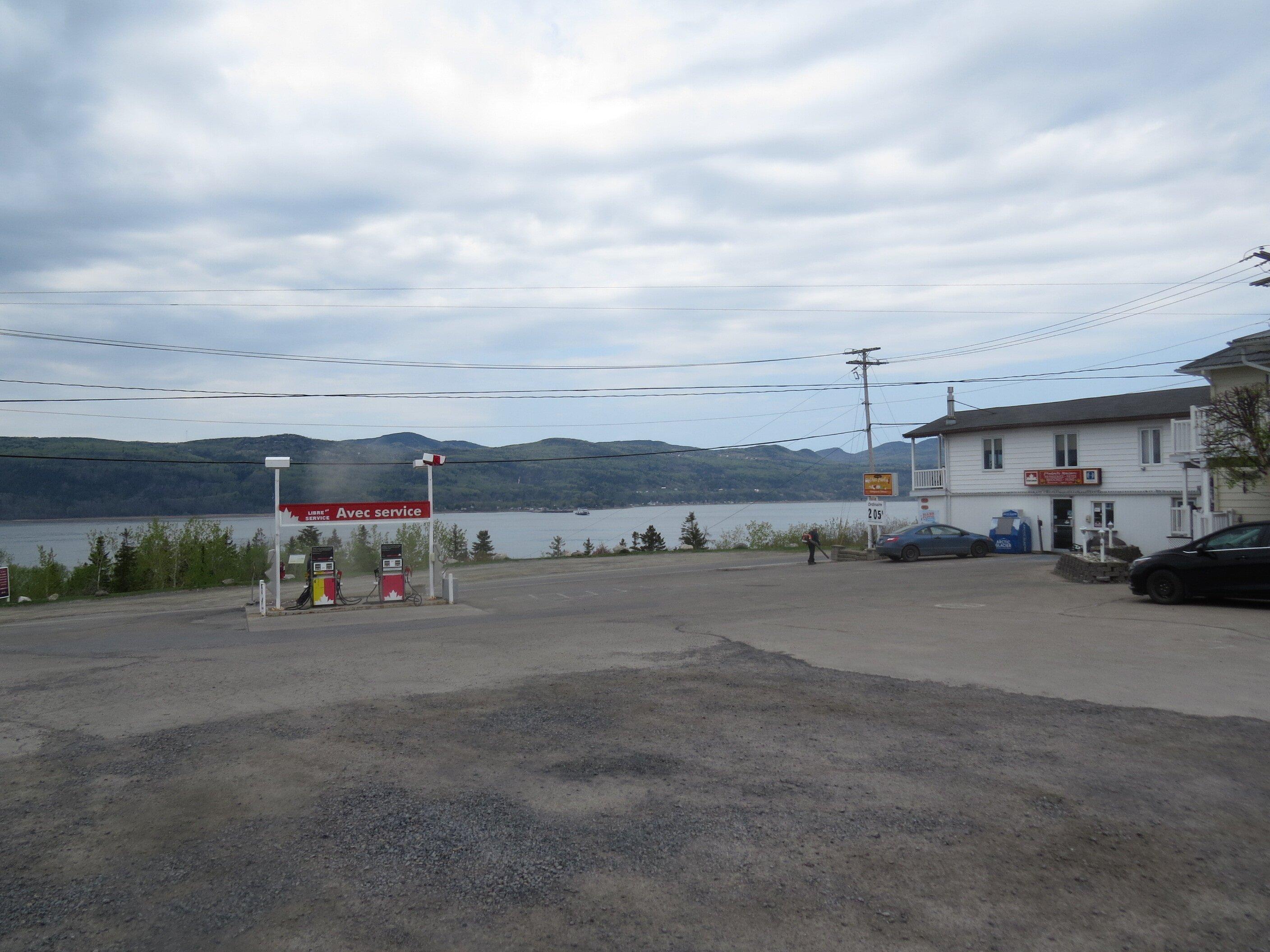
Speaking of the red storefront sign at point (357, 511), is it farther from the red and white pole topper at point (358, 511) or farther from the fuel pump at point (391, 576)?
the fuel pump at point (391, 576)

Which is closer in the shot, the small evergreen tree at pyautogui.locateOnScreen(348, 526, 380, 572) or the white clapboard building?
the white clapboard building

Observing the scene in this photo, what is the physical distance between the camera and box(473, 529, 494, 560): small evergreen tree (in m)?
54.1

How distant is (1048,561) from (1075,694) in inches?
985

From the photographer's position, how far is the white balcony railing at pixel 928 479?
42438 millimetres

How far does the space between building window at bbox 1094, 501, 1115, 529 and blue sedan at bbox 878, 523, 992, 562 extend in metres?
5.00

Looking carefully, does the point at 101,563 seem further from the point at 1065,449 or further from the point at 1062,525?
the point at 1065,449

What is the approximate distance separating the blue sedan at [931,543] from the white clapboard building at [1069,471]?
3841 mm

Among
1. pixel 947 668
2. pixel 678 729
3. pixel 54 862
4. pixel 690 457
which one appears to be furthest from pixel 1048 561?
pixel 690 457

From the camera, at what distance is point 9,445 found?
230ft

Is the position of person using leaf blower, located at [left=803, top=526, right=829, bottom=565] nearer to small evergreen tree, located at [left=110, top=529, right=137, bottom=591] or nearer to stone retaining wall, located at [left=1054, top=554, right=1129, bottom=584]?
stone retaining wall, located at [left=1054, top=554, right=1129, bottom=584]

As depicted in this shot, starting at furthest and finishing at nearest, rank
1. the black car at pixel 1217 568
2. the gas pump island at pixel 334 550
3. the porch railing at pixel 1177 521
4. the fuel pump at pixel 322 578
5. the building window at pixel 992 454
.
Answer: the building window at pixel 992 454, the porch railing at pixel 1177 521, the fuel pump at pixel 322 578, the gas pump island at pixel 334 550, the black car at pixel 1217 568

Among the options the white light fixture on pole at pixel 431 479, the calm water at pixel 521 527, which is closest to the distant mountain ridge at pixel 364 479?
the calm water at pixel 521 527

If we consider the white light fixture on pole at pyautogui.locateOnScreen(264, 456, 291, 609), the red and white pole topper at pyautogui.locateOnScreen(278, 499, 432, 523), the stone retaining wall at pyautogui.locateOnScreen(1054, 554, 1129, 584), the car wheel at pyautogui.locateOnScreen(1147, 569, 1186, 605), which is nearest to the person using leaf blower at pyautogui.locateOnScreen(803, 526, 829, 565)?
the stone retaining wall at pyautogui.locateOnScreen(1054, 554, 1129, 584)

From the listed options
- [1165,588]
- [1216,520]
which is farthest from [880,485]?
[1165,588]
